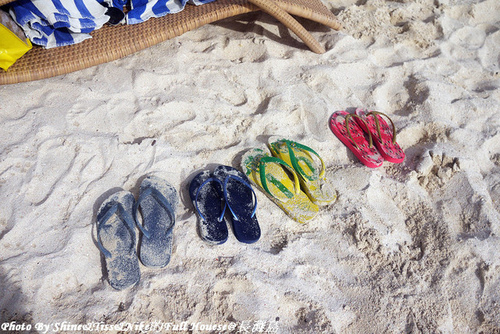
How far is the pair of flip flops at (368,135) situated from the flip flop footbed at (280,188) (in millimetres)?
438

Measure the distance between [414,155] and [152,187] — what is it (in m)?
1.50

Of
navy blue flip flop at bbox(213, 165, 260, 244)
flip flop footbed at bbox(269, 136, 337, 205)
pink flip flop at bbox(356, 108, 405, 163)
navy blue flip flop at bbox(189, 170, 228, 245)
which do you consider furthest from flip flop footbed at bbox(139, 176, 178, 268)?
pink flip flop at bbox(356, 108, 405, 163)

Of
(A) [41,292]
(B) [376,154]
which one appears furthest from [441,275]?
(A) [41,292]

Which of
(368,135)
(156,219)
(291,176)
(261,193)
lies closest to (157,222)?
(156,219)

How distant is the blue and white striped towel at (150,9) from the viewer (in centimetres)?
224

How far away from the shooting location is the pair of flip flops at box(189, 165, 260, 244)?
1.66 metres

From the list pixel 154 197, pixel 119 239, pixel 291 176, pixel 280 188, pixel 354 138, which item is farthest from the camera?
pixel 354 138

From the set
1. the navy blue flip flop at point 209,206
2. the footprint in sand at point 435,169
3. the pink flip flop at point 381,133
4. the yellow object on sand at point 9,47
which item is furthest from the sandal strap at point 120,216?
the footprint in sand at point 435,169

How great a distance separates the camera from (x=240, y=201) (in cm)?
179

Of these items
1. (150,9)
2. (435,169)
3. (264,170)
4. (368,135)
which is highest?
(150,9)

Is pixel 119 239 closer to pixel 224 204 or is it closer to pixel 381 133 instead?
pixel 224 204

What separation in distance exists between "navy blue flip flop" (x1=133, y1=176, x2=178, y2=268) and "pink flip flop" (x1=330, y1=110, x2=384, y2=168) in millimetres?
1020

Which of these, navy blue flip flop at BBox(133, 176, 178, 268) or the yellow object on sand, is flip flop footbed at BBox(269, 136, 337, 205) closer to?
navy blue flip flop at BBox(133, 176, 178, 268)

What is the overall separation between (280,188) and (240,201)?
0.74 ft
